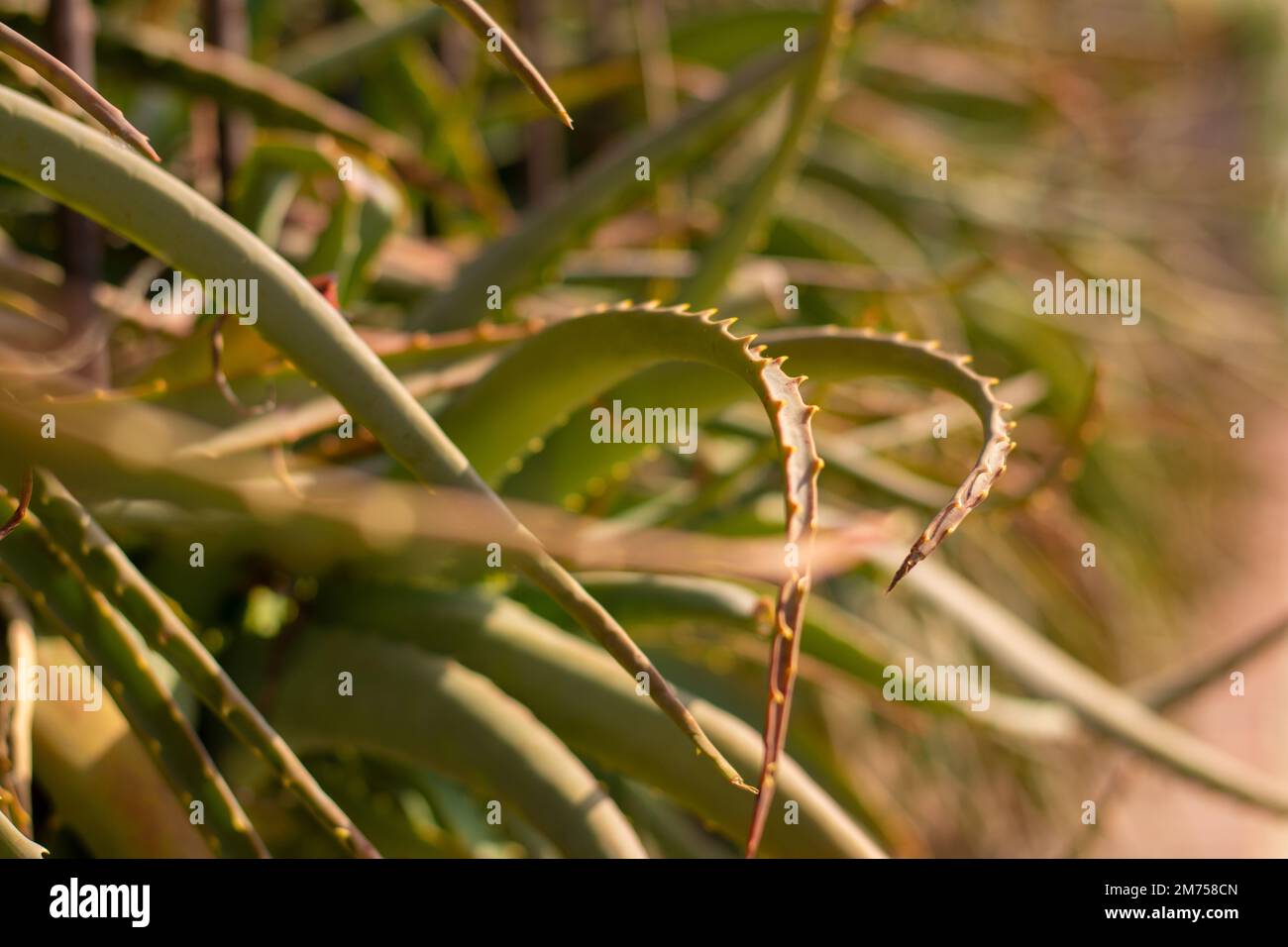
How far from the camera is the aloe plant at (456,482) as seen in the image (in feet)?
0.97

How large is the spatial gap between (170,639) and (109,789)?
3.7 inches

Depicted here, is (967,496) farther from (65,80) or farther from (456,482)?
(65,80)

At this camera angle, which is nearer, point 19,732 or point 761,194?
point 19,732

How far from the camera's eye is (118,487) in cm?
30

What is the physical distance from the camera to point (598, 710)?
16.1 inches

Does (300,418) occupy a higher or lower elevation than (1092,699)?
higher

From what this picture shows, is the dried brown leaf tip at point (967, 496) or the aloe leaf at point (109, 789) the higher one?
the dried brown leaf tip at point (967, 496)

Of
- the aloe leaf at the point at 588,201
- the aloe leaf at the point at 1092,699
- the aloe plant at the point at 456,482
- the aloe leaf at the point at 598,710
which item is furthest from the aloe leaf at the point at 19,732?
the aloe leaf at the point at 1092,699

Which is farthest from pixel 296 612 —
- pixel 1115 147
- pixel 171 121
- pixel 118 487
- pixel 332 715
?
pixel 1115 147

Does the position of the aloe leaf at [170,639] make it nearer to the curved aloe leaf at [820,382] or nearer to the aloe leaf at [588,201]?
the curved aloe leaf at [820,382]

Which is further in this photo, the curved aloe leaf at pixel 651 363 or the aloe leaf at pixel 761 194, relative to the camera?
the aloe leaf at pixel 761 194

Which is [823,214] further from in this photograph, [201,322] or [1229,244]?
[1229,244]

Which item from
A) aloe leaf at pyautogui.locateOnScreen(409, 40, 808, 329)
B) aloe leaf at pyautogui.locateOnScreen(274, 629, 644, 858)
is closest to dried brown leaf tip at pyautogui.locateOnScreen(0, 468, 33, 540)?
aloe leaf at pyautogui.locateOnScreen(274, 629, 644, 858)

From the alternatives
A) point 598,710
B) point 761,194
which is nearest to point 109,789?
point 598,710
